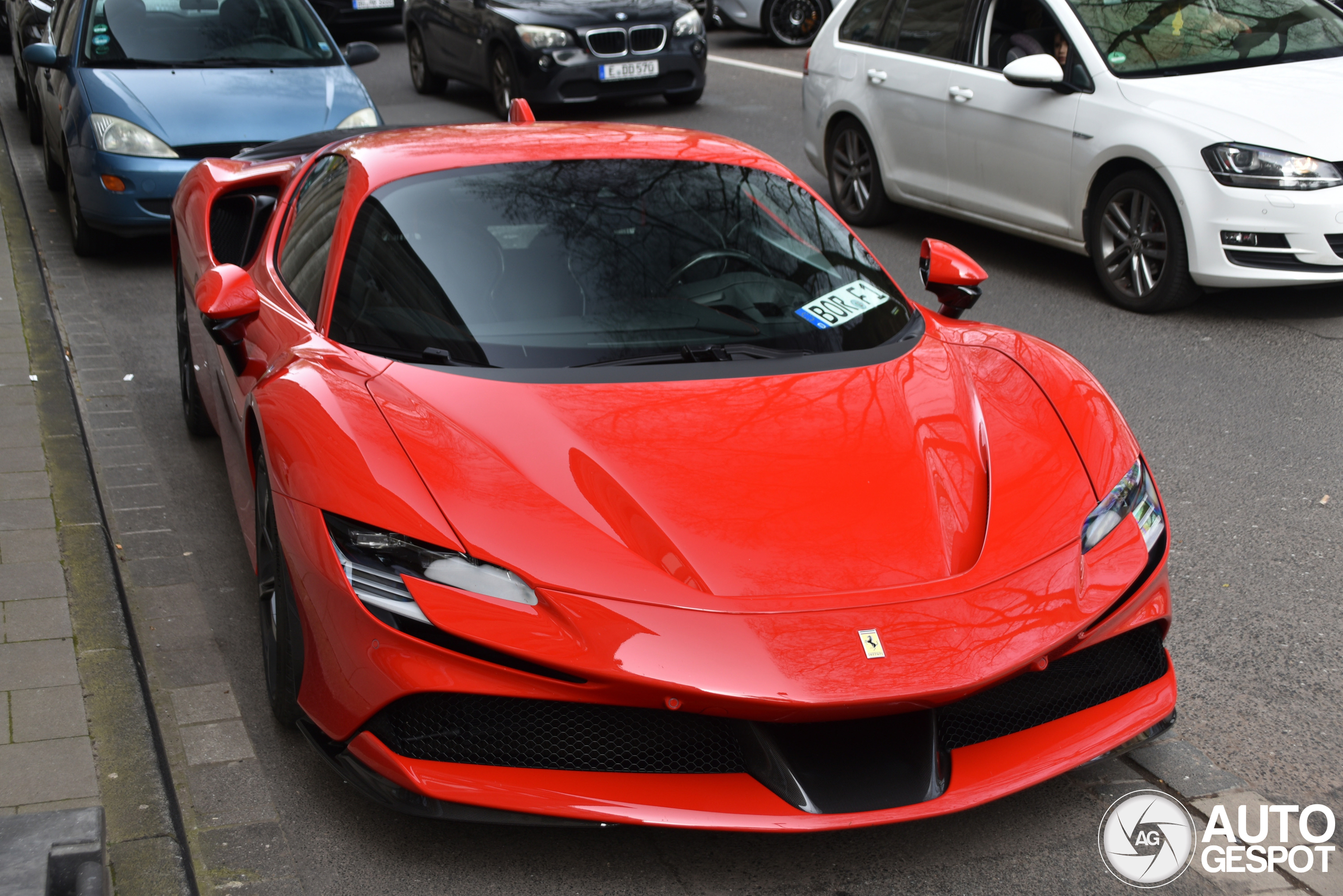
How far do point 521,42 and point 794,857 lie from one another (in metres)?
10.9

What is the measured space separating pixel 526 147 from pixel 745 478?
5.36 ft

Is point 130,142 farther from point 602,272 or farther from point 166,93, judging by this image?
point 602,272

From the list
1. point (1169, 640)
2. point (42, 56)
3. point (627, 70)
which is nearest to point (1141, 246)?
point (1169, 640)

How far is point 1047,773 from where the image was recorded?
2.77m

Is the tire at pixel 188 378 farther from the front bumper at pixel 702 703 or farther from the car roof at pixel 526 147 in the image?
the front bumper at pixel 702 703

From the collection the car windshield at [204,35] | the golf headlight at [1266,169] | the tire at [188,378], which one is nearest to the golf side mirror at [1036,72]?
the golf headlight at [1266,169]

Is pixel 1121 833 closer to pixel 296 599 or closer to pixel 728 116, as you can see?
pixel 296 599

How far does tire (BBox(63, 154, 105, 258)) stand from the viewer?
8211 mm

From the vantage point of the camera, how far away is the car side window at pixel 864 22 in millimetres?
8742

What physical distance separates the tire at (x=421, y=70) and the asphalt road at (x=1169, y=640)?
7.09 metres

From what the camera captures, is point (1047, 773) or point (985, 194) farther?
point (985, 194)

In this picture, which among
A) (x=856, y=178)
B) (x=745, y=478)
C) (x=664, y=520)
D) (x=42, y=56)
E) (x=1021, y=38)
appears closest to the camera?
(x=664, y=520)

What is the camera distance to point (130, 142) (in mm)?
7930

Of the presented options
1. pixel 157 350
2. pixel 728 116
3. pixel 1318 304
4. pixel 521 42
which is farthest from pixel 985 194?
pixel 521 42
